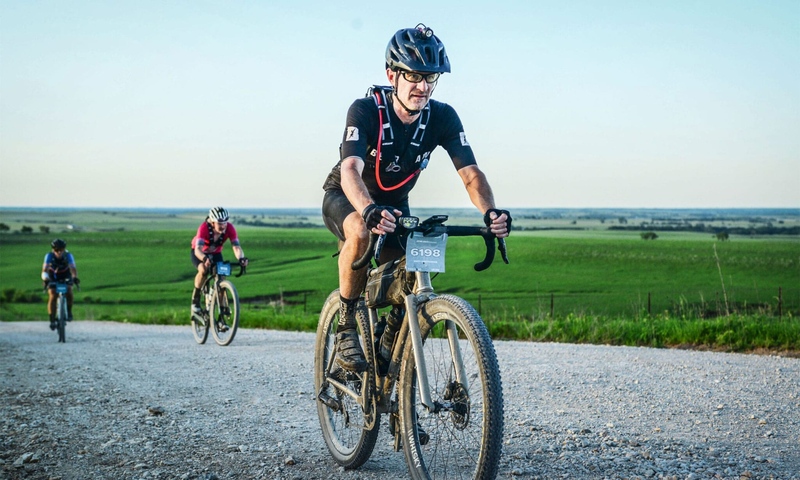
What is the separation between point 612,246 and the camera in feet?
265

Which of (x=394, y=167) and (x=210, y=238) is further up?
(x=394, y=167)

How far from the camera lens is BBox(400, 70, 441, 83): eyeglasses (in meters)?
4.73

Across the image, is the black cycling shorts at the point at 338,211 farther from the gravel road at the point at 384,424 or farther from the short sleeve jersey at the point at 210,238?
the short sleeve jersey at the point at 210,238

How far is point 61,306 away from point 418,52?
46.1ft

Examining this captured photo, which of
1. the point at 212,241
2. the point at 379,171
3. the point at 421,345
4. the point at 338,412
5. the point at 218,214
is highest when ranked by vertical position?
the point at 379,171

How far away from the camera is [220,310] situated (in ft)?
46.8

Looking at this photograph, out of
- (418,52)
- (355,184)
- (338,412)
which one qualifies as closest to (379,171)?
(355,184)

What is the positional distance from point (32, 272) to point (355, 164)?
7640cm

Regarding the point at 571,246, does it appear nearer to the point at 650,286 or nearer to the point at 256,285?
the point at 650,286

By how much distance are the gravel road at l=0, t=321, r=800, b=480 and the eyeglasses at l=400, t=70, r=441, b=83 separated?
2.51 meters

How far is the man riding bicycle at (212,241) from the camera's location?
47.1ft

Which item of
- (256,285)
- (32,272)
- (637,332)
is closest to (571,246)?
(256,285)

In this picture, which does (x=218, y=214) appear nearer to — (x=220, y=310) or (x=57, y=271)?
(x=220, y=310)

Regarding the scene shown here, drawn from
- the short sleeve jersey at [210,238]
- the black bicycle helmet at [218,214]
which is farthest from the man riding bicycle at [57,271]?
the black bicycle helmet at [218,214]
